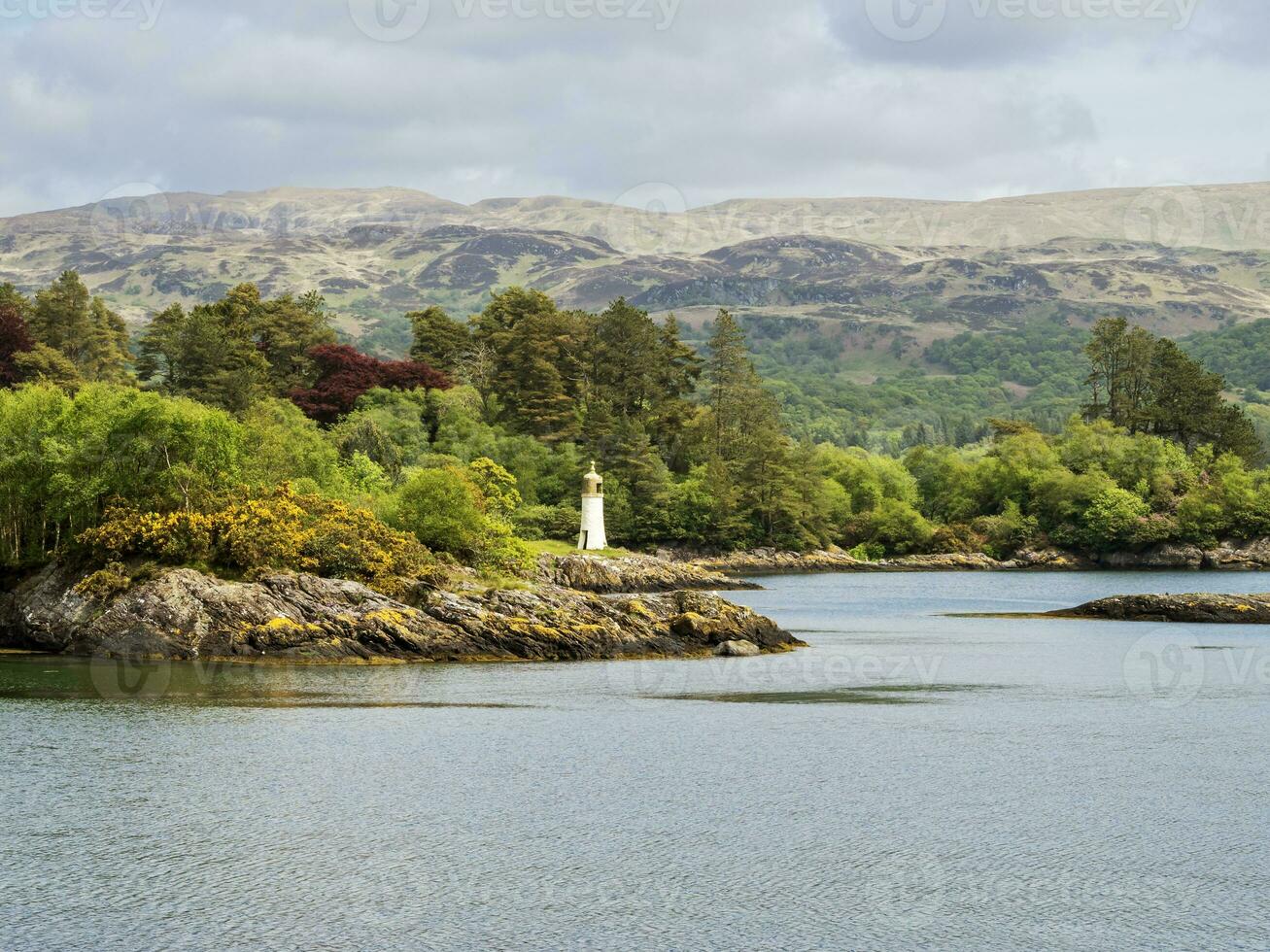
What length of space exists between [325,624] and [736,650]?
16325mm

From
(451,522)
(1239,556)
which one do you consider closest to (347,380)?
(451,522)

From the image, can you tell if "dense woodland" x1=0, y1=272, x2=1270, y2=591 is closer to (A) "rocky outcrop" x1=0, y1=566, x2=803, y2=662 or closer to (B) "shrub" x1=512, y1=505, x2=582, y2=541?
(B) "shrub" x1=512, y1=505, x2=582, y2=541

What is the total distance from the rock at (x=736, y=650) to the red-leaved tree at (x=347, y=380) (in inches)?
2308

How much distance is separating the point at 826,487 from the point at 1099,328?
32540 millimetres

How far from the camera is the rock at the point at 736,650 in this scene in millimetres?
54000

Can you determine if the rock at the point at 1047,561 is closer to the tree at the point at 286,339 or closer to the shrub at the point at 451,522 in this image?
the tree at the point at 286,339

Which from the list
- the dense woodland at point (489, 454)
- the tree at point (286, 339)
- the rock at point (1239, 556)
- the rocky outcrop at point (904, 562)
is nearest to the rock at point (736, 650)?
the dense woodland at point (489, 454)

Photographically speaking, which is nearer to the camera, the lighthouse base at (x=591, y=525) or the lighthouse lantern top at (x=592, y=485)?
the lighthouse lantern top at (x=592, y=485)

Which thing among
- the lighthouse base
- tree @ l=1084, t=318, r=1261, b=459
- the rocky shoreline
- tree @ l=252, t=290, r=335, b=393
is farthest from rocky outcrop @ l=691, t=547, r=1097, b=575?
tree @ l=252, t=290, r=335, b=393

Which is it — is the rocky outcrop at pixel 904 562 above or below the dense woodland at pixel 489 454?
below

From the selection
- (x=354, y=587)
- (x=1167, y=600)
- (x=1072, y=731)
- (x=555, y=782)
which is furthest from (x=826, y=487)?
(x=555, y=782)

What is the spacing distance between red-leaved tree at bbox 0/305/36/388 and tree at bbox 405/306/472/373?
3836 centimetres

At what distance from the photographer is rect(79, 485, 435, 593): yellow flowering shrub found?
5044cm

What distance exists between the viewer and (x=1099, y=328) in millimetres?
138000
